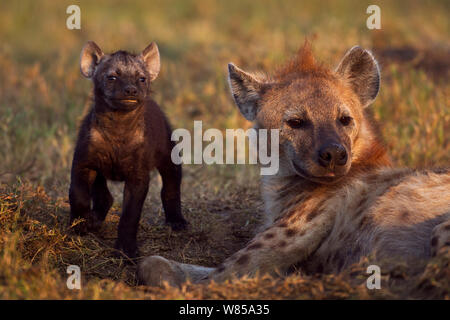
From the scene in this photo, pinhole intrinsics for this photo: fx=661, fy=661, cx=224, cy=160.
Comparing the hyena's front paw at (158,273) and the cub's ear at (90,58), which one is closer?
the hyena's front paw at (158,273)

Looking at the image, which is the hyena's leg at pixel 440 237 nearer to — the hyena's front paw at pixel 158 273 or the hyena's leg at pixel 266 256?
the hyena's leg at pixel 266 256

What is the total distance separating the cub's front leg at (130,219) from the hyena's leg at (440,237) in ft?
4.82

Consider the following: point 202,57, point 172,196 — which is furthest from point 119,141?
point 202,57

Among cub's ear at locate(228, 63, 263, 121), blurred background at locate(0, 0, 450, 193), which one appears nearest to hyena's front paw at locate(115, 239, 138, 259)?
cub's ear at locate(228, 63, 263, 121)

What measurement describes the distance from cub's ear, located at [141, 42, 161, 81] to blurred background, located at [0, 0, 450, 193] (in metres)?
1.01

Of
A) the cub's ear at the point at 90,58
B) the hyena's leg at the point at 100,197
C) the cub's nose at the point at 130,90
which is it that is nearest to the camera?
the cub's nose at the point at 130,90

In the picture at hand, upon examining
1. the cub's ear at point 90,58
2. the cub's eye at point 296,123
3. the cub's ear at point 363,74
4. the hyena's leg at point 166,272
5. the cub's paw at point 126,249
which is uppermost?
the cub's ear at point 90,58

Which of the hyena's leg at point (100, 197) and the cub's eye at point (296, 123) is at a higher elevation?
the cub's eye at point (296, 123)

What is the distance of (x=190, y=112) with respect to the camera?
20.1 feet

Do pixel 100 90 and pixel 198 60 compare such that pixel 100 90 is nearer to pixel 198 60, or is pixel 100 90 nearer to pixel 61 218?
pixel 61 218

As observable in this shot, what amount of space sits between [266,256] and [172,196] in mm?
1059

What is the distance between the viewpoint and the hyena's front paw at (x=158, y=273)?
9.61 feet

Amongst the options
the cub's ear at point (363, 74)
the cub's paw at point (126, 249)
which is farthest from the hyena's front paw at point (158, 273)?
the cub's ear at point (363, 74)

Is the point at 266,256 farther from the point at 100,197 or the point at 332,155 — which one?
the point at 100,197
